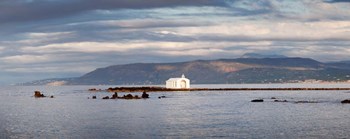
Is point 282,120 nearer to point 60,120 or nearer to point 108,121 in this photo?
point 108,121

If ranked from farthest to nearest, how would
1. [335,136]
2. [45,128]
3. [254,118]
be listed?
1. [254,118]
2. [45,128]
3. [335,136]

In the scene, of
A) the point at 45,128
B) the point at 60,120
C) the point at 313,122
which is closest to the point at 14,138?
the point at 45,128

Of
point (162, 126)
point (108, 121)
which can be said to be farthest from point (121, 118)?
point (162, 126)

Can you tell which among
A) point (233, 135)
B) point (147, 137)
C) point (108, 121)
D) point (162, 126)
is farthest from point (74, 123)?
point (233, 135)

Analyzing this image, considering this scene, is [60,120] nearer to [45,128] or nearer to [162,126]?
[45,128]

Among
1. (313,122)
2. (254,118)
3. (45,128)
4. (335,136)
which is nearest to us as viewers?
(335,136)

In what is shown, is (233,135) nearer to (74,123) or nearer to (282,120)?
(282,120)

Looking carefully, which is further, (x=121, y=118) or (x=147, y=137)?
(x=121, y=118)

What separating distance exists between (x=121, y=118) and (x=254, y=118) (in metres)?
18.7

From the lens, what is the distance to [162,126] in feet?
210

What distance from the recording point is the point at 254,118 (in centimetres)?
7456

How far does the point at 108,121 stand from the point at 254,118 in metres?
20.2

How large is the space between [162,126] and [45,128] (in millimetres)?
13817

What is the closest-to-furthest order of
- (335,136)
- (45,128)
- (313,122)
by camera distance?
(335,136) < (45,128) < (313,122)
